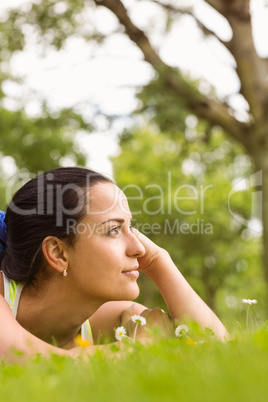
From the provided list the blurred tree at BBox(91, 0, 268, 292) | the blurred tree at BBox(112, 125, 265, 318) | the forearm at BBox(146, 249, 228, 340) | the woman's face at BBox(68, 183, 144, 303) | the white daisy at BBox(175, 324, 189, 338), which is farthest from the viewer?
the blurred tree at BBox(112, 125, 265, 318)

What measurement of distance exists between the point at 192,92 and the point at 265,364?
10.1m

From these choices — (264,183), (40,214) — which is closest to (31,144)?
(264,183)

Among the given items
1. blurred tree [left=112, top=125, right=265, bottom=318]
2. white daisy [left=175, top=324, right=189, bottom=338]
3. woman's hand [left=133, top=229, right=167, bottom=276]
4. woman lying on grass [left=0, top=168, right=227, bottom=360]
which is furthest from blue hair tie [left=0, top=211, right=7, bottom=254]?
blurred tree [left=112, top=125, right=265, bottom=318]

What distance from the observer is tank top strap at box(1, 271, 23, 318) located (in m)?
3.20

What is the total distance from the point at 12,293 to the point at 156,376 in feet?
5.93

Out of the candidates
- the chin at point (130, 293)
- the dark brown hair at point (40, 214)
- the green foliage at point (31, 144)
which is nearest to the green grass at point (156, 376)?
the chin at point (130, 293)

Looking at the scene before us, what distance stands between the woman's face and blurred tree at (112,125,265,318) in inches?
740

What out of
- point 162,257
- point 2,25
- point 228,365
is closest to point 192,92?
point 2,25

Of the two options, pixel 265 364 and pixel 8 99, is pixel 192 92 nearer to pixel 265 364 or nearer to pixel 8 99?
pixel 8 99

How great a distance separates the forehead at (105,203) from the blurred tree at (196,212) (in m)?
18.7

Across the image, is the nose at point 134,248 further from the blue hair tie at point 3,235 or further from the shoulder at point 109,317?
the blue hair tie at point 3,235

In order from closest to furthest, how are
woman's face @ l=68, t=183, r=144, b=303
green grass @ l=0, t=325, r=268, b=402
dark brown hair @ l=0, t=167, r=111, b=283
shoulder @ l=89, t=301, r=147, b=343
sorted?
green grass @ l=0, t=325, r=268, b=402
woman's face @ l=68, t=183, r=144, b=303
dark brown hair @ l=0, t=167, r=111, b=283
shoulder @ l=89, t=301, r=147, b=343

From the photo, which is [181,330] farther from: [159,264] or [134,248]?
[159,264]

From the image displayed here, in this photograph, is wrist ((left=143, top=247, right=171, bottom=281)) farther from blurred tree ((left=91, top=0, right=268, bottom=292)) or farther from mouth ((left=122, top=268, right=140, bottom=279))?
blurred tree ((left=91, top=0, right=268, bottom=292))
